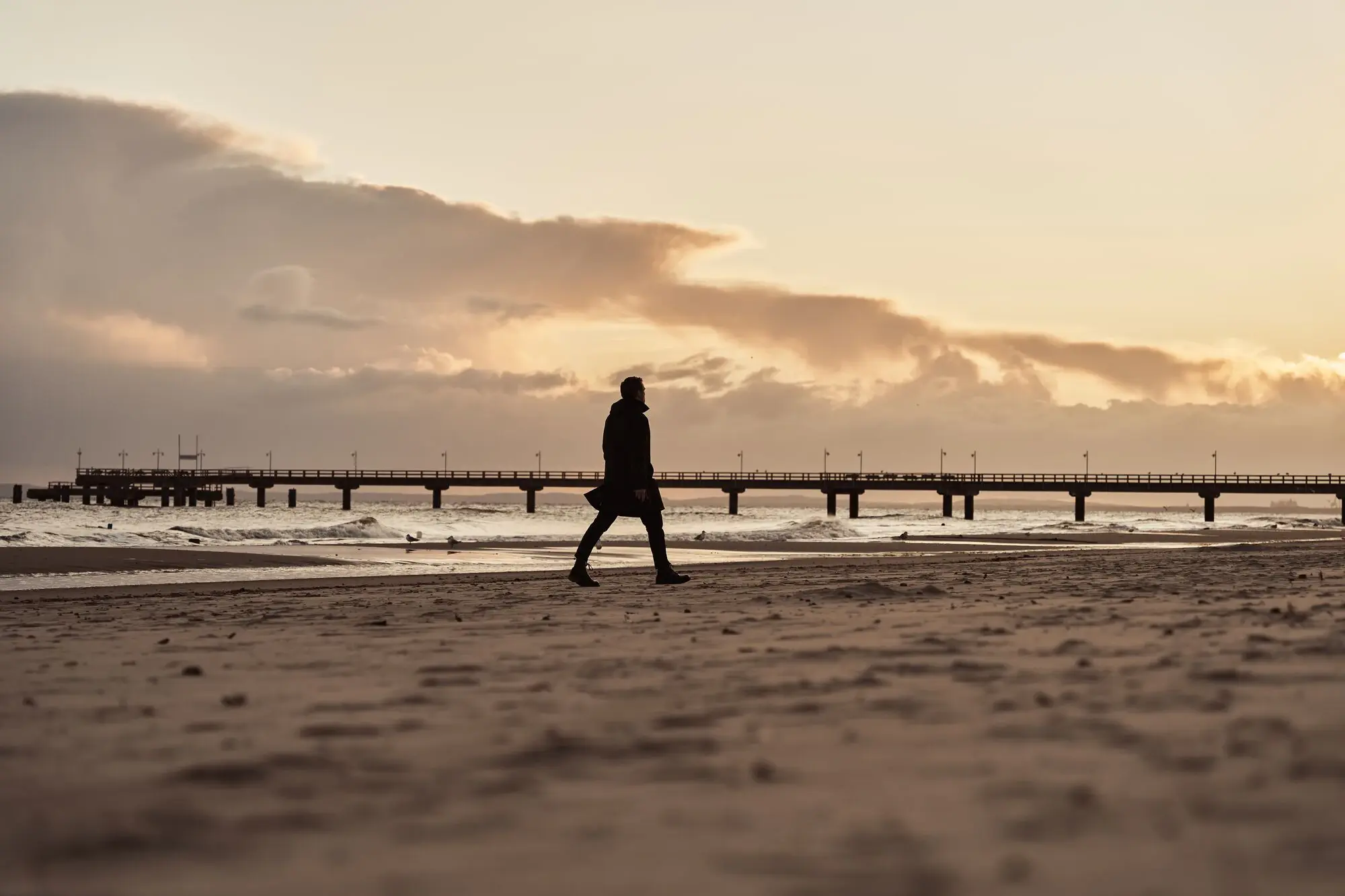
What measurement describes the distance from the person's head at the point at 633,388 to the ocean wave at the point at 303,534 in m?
18.3

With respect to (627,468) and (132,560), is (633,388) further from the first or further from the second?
(132,560)

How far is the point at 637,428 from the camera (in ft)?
36.3

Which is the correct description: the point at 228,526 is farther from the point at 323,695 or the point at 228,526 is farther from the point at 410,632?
the point at 323,695

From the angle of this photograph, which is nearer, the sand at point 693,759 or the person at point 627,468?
the sand at point 693,759

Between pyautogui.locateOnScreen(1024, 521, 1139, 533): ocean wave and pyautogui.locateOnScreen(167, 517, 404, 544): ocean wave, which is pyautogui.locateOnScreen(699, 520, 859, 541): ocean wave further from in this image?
pyautogui.locateOnScreen(167, 517, 404, 544): ocean wave

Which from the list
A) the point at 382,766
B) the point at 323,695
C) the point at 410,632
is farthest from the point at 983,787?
the point at 410,632

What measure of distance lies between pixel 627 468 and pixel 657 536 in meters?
0.81

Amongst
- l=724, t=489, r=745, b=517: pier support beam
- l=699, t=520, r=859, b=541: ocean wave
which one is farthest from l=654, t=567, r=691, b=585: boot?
l=724, t=489, r=745, b=517: pier support beam

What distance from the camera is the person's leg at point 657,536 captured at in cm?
1120

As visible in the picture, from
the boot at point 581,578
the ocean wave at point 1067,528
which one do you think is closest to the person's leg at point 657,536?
the boot at point 581,578

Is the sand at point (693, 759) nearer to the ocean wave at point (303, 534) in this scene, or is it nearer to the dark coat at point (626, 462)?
the dark coat at point (626, 462)

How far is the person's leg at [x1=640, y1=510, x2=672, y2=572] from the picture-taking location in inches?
441

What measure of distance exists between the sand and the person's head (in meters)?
4.76

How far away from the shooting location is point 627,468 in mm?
10984
